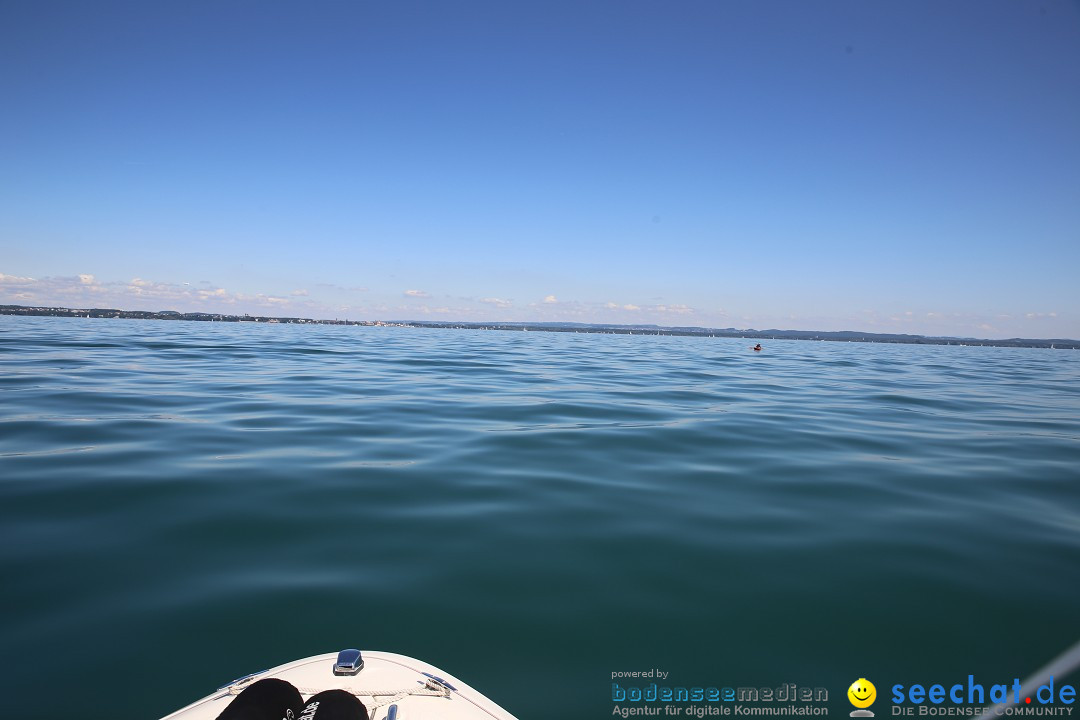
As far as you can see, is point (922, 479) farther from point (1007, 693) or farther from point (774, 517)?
point (1007, 693)

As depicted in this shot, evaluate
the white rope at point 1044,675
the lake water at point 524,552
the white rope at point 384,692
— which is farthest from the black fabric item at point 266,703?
the white rope at point 1044,675

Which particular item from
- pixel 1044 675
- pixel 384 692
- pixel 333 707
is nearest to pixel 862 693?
pixel 1044 675

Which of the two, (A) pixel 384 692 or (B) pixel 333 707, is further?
(A) pixel 384 692

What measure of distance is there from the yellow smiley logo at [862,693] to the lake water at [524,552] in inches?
2.4

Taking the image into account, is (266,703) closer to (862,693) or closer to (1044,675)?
(862,693)

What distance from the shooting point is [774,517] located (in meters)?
6.11

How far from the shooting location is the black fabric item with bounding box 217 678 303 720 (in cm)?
243

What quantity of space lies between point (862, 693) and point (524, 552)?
2.88m

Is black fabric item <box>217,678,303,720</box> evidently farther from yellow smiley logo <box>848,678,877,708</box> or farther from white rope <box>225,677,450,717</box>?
yellow smiley logo <box>848,678,877,708</box>

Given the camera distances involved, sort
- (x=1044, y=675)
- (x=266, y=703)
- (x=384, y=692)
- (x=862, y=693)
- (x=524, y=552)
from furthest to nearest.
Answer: (x=524, y=552)
(x=862, y=693)
(x=1044, y=675)
(x=384, y=692)
(x=266, y=703)

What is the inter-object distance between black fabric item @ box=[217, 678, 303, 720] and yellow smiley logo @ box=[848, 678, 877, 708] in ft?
11.2

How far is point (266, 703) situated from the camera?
98.5 inches

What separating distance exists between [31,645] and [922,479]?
33.8ft

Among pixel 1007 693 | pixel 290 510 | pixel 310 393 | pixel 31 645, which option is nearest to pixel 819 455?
pixel 1007 693
